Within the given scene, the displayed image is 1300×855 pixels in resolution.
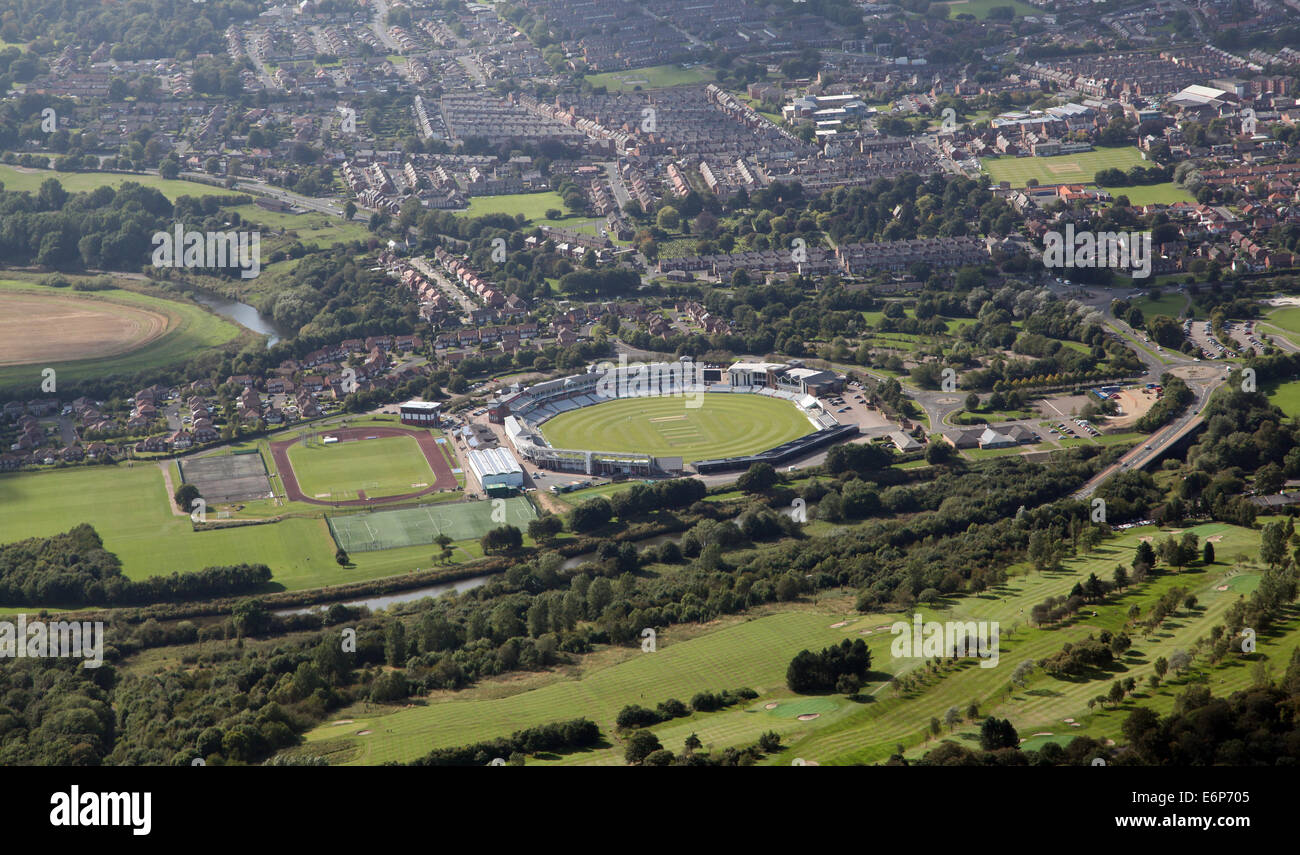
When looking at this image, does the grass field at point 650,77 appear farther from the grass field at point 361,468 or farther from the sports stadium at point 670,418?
the grass field at point 361,468

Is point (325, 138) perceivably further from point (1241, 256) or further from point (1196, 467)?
point (1196, 467)

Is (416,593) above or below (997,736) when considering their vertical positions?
below

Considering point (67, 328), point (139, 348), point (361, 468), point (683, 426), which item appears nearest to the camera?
point (361, 468)

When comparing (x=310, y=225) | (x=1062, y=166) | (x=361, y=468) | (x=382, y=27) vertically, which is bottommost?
(x=361, y=468)

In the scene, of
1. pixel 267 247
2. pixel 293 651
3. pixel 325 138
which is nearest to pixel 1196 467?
pixel 293 651

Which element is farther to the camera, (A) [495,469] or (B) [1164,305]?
(B) [1164,305]

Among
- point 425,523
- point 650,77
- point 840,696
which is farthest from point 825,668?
point 650,77

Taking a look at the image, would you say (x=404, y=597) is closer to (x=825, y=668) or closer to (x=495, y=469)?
(x=495, y=469)

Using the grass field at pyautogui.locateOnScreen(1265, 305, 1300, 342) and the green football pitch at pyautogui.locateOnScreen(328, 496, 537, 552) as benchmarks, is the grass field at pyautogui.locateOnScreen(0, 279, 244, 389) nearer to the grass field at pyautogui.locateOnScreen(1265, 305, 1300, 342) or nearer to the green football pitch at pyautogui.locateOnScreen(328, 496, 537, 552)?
the green football pitch at pyautogui.locateOnScreen(328, 496, 537, 552)
